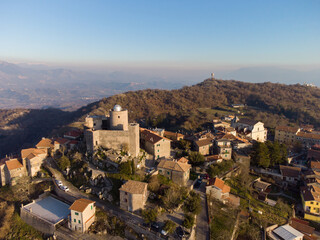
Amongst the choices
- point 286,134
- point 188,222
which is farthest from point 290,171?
point 188,222

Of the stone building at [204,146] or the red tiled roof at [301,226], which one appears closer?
the red tiled roof at [301,226]

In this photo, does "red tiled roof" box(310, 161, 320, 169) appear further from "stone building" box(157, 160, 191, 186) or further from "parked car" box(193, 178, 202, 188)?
"stone building" box(157, 160, 191, 186)

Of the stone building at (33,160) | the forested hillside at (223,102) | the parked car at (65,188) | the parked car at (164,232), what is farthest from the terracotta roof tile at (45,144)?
the forested hillside at (223,102)

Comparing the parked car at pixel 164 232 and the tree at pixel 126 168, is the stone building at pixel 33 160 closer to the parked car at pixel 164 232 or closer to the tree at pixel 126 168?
the tree at pixel 126 168

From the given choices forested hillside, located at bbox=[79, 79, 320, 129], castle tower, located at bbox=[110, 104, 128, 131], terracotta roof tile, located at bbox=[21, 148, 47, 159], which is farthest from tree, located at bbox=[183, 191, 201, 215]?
forested hillside, located at bbox=[79, 79, 320, 129]

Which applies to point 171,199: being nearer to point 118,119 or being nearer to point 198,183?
point 198,183

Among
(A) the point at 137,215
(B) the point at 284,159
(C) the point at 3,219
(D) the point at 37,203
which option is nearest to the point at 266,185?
(B) the point at 284,159

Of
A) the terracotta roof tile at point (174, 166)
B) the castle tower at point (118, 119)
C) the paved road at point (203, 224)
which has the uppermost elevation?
the castle tower at point (118, 119)
